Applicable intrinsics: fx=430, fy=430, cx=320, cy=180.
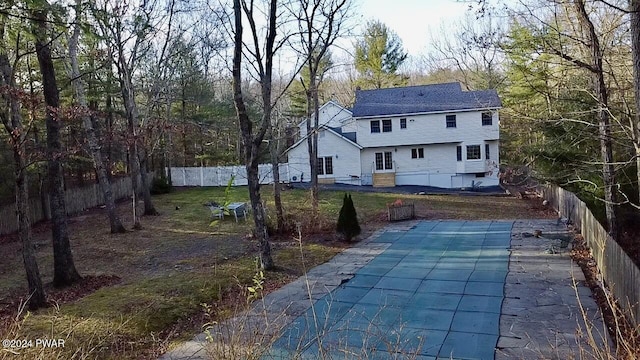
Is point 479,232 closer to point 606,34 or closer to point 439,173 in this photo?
point 606,34

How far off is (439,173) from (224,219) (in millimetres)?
16507

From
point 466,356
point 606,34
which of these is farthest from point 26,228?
point 606,34

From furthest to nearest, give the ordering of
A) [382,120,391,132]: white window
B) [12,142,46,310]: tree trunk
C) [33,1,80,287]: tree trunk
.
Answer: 1. [382,120,391,132]: white window
2. [33,1,80,287]: tree trunk
3. [12,142,46,310]: tree trunk

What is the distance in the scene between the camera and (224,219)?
17.9 metres

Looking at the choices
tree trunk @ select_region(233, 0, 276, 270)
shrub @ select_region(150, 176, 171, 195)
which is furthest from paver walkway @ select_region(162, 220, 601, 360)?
shrub @ select_region(150, 176, 171, 195)

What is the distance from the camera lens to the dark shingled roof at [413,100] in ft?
92.4

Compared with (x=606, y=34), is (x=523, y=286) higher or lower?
lower

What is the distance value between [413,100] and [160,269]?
74.6 feet

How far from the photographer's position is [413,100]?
29.2 metres

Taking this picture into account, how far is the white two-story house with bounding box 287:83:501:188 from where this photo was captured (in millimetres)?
27969

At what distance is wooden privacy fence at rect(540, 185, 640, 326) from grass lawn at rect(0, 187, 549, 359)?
4.58 metres

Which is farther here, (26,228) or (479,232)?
(479,232)

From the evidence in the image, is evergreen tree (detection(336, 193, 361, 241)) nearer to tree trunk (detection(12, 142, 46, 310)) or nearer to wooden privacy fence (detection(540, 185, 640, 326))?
wooden privacy fence (detection(540, 185, 640, 326))

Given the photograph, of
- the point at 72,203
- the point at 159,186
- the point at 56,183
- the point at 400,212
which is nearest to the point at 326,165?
the point at 159,186
